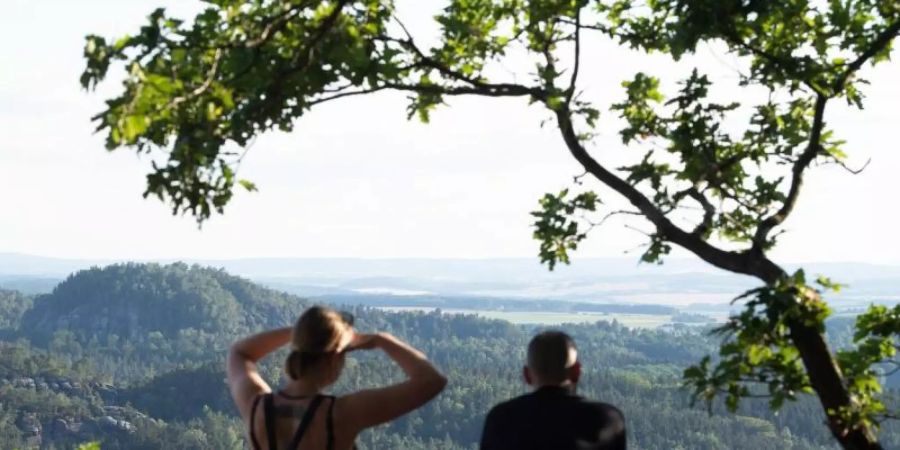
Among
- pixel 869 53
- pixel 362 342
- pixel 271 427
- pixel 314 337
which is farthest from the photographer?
pixel 869 53

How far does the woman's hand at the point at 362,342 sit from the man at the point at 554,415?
22.2 inches

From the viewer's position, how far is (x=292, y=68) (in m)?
6.03

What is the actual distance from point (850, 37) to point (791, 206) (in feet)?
3.72

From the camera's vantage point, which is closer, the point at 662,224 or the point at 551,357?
the point at 551,357

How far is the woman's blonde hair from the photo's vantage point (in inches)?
180

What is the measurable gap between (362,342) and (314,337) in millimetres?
324

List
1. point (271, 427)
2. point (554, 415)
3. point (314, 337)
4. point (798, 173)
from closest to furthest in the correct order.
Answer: point (314, 337), point (271, 427), point (554, 415), point (798, 173)

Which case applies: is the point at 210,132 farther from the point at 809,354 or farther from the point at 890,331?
the point at 890,331

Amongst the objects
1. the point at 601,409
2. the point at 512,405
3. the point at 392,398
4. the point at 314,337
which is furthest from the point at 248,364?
the point at 601,409

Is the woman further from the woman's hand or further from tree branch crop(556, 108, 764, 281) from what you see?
tree branch crop(556, 108, 764, 281)

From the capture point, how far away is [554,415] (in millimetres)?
4961

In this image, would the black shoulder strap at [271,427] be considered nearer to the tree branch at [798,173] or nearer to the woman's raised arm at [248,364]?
the woman's raised arm at [248,364]

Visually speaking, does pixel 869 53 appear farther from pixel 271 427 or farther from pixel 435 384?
pixel 271 427

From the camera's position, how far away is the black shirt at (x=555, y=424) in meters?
4.93
